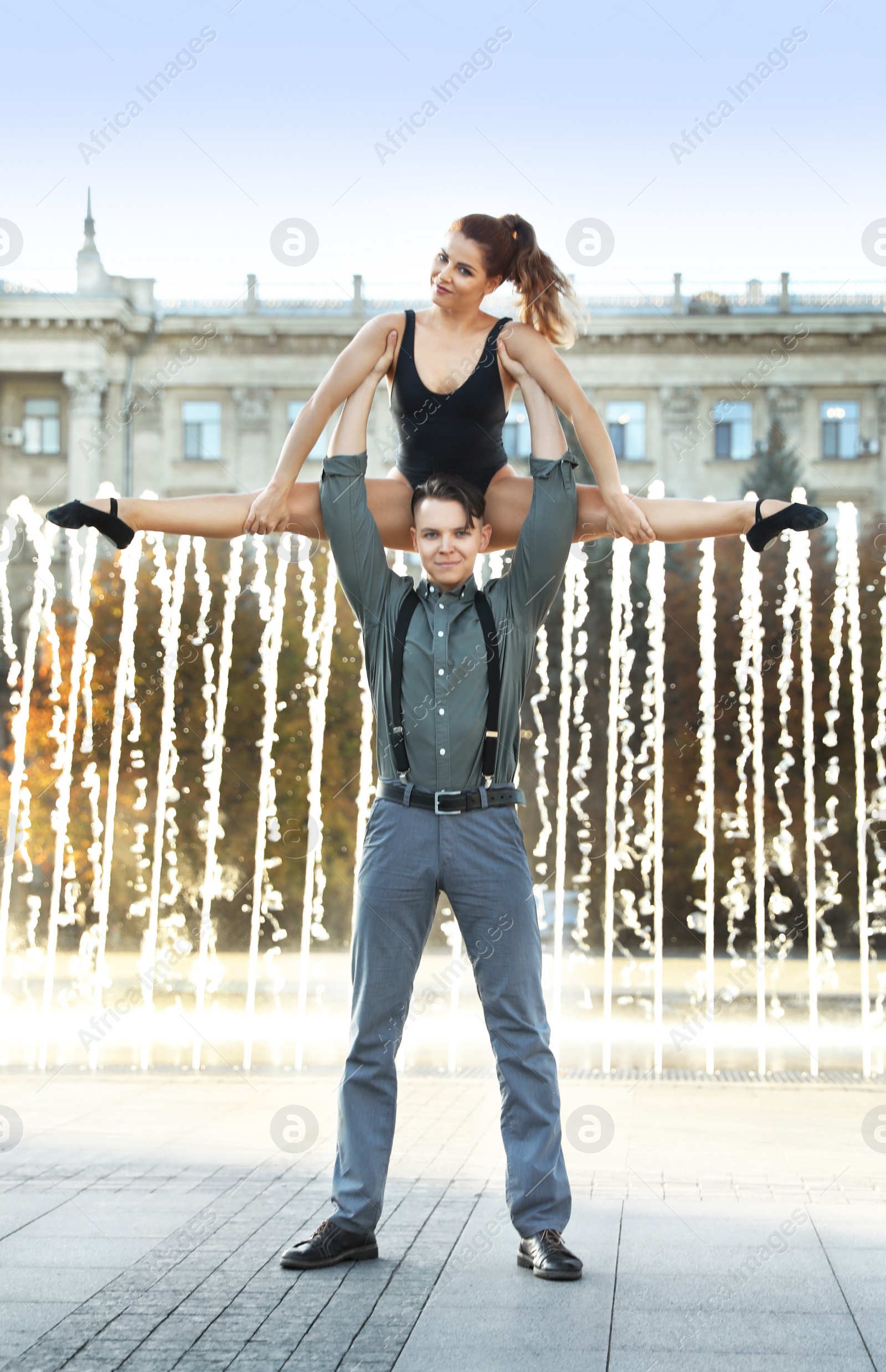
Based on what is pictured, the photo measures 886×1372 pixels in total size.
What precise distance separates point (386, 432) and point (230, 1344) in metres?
37.4

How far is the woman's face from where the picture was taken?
15.2ft

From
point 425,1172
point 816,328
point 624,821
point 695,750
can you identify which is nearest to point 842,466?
point 816,328

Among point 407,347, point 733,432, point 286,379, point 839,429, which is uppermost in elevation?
point 286,379

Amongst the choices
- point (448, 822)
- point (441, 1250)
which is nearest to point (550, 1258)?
point (441, 1250)

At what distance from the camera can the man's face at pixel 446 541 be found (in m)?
4.57

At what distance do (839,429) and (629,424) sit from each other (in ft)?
17.6

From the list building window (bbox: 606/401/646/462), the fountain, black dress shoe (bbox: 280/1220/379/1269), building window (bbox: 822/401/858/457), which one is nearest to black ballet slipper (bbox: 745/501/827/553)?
black dress shoe (bbox: 280/1220/379/1269)

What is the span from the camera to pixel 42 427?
137ft

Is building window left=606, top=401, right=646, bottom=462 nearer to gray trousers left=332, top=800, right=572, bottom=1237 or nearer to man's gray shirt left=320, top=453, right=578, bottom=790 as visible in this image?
man's gray shirt left=320, top=453, right=578, bottom=790

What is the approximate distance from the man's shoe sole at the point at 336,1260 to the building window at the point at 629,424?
37.9m

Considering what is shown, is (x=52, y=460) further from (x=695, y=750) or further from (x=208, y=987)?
(x=208, y=987)

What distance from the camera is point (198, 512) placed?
4668 mm

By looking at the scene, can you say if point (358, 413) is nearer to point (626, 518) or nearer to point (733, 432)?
point (626, 518)

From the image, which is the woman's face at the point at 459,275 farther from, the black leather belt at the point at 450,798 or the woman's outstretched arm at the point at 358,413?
the black leather belt at the point at 450,798
